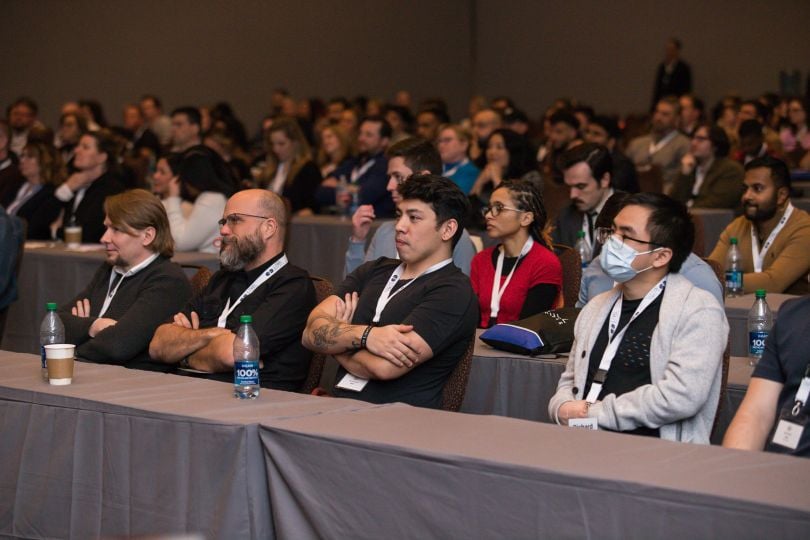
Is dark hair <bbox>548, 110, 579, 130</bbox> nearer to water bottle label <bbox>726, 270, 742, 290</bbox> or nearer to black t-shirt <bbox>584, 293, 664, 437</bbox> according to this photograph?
water bottle label <bbox>726, 270, 742, 290</bbox>

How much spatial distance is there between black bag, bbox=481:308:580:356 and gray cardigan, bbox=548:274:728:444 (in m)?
0.83

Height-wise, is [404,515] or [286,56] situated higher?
[286,56]

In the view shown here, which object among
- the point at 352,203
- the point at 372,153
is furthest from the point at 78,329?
the point at 372,153

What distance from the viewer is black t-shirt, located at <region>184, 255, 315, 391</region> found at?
388cm

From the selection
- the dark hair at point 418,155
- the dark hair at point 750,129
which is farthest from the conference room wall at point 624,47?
the dark hair at point 418,155

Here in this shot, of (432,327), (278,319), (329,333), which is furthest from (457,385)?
(278,319)

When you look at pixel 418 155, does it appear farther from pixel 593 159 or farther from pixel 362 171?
pixel 362 171

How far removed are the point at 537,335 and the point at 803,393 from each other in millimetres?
1390

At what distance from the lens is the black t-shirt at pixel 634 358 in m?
3.24

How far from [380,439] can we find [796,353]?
1.04 metres

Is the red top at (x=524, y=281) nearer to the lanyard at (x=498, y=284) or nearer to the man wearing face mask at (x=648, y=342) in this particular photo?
the lanyard at (x=498, y=284)

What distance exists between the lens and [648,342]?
323cm

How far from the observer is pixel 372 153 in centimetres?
912

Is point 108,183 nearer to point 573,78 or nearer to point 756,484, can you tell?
point 756,484
